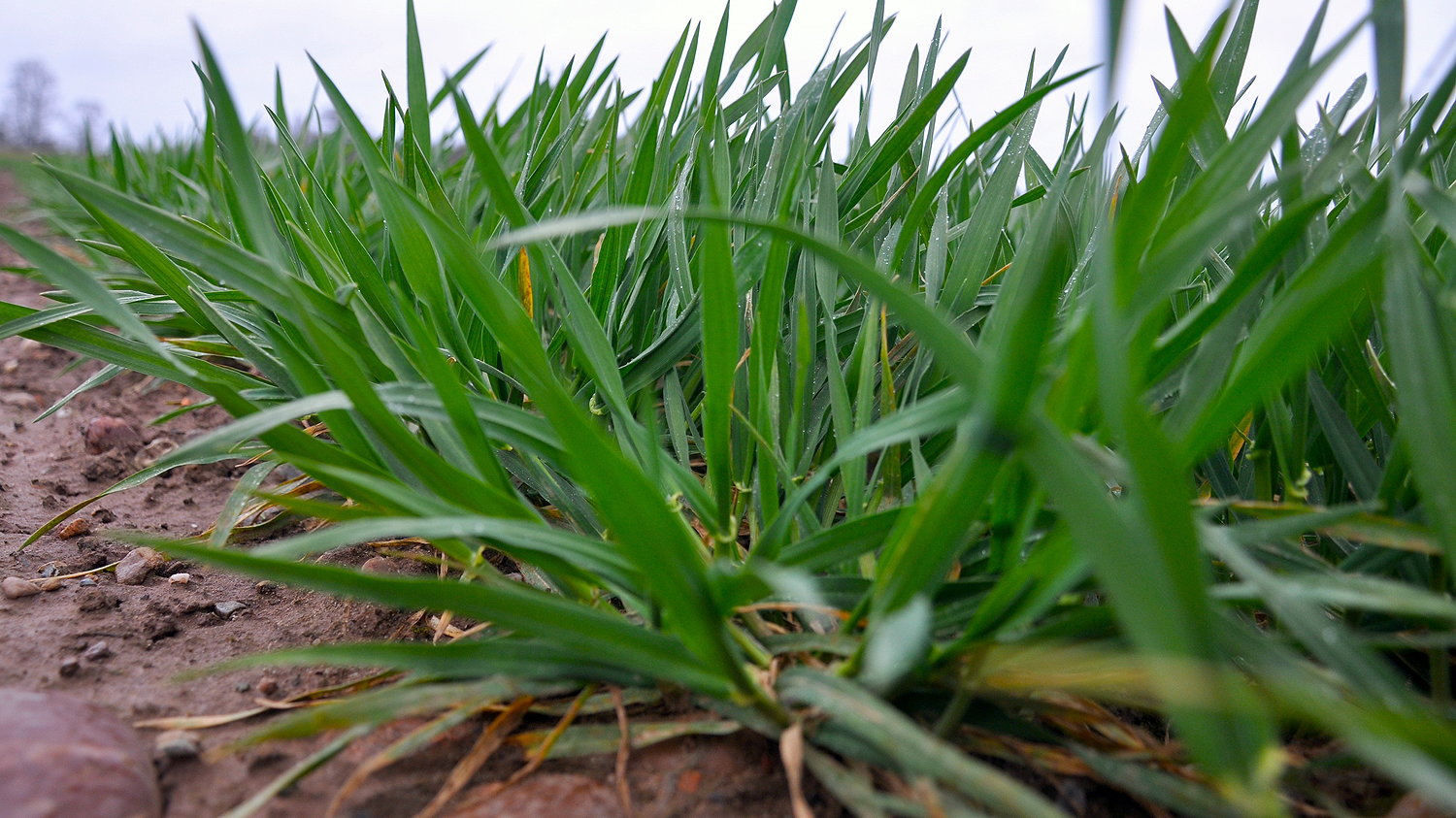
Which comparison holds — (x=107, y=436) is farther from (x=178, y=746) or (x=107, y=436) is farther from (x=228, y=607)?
(x=178, y=746)

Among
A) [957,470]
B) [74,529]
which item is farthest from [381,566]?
[957,470]

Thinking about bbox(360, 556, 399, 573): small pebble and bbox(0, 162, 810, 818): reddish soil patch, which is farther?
bbox(360, 556, 399, 573): small pebble

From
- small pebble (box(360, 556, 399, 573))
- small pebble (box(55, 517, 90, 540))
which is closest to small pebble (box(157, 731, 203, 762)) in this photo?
small pebble (box(360, 556, 399, 573))

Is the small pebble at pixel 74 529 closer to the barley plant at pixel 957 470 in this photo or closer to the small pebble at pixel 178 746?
the barley plant at pixel 957 470

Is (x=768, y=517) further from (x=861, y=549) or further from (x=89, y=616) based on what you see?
(x=89, y=616)

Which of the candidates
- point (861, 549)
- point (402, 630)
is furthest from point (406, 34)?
point (861, 549)

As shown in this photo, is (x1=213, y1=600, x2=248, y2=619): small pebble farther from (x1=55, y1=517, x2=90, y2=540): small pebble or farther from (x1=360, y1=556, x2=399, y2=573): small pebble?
(x1=55, y1=517, x2=90, y2=540): small pebble

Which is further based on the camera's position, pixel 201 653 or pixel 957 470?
pixel 201 653

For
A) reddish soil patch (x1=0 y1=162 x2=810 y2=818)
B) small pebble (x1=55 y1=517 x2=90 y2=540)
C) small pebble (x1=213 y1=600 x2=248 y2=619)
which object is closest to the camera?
reddish soil patch (x1=0 y1=162 x2=810 y2=818)

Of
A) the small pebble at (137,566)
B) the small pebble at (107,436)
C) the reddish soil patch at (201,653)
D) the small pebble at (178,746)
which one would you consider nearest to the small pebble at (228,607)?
the reddish soil patch at (201,653)
